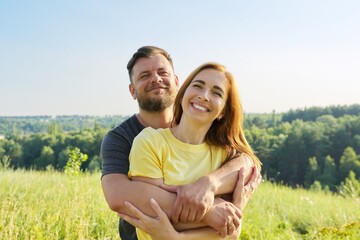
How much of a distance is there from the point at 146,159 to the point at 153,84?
946 mm

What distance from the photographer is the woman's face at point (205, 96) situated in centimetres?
261

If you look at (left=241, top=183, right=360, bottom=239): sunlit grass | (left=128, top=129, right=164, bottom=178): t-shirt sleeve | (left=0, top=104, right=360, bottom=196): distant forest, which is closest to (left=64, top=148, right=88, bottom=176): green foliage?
(left=241, top=183, right=360, bottom=239): sunlit grass

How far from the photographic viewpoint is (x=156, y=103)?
3195 millimetres

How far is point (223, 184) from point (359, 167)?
199ft

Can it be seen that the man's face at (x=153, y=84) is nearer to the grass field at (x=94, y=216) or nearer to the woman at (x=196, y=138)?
the woman at (x=196, y=138)

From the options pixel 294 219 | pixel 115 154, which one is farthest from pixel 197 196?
pixel 294 219

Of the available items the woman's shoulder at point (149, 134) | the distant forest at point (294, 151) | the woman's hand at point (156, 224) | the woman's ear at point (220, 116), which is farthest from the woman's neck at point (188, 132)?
the distant forest at point (294, 151)

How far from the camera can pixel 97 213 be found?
562 centimetres

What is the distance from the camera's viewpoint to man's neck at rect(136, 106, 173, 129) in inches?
126

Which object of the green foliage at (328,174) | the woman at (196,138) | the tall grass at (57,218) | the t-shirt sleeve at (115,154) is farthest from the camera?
the green foliage at (328,174)

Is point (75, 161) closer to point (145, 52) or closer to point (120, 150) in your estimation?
point (145, 52)

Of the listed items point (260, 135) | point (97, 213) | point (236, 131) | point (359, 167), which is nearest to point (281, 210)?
point (97, 213)

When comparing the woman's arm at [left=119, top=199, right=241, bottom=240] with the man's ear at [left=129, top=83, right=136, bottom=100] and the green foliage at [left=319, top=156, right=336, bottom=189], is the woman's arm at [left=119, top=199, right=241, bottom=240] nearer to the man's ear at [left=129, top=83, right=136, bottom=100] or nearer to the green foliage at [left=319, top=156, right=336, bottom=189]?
the man's ear at [left=129, top=83, right=136, bottom=100]

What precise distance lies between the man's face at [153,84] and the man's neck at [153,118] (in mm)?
32
